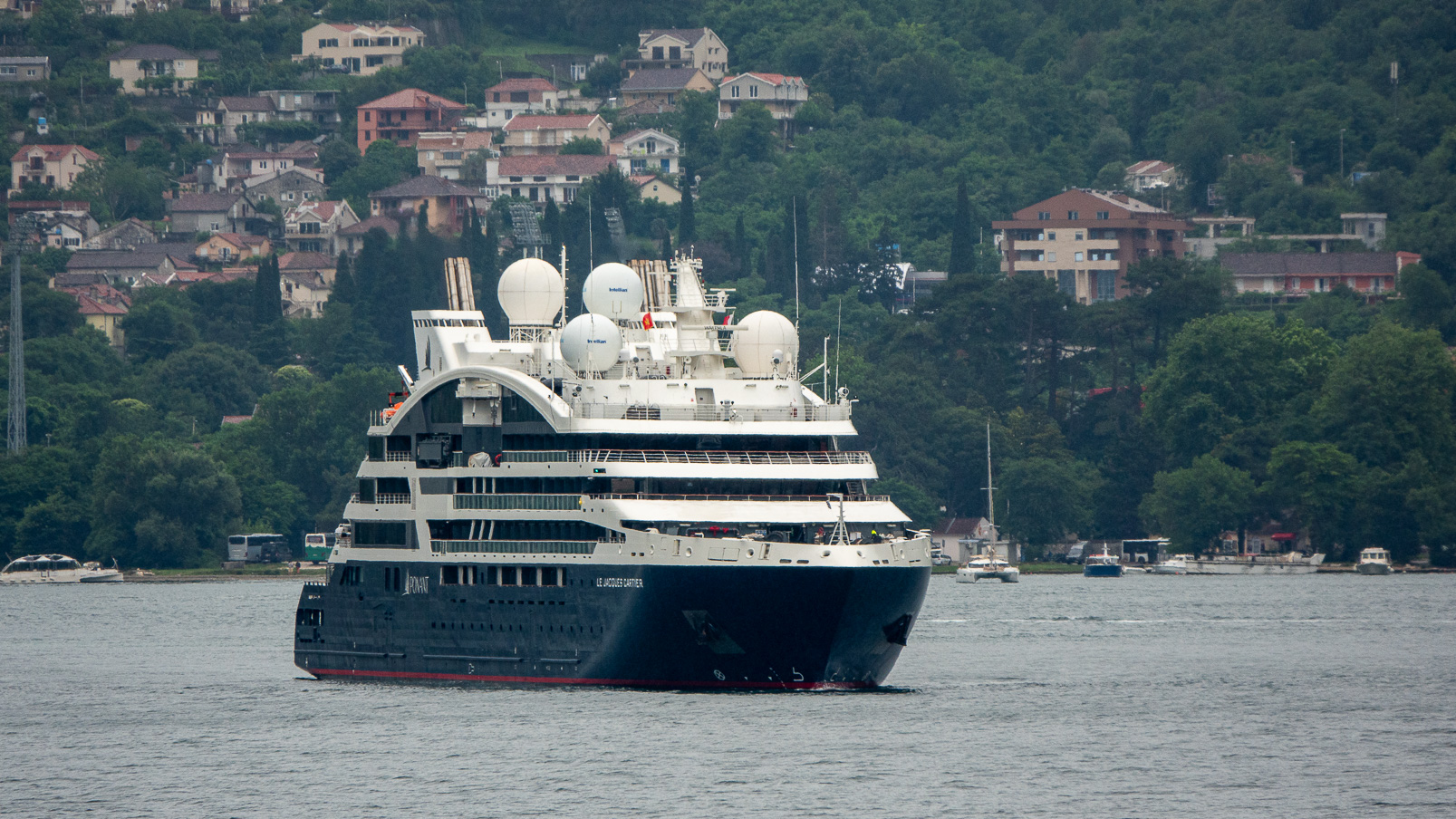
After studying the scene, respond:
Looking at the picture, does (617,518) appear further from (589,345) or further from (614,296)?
(614,296)

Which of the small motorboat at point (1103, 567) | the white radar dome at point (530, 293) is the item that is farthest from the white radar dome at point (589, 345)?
the small motorboat at point (1103, 567)

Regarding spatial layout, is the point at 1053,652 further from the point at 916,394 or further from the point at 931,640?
the point at 916,394

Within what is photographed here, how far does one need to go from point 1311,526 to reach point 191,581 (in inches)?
2740

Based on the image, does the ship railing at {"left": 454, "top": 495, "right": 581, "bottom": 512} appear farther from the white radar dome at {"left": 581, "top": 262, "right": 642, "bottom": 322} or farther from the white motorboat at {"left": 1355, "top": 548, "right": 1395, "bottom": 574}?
the white motorboat at {"left": 1355, "top": 548, "right": 1395, "bottom": 574}

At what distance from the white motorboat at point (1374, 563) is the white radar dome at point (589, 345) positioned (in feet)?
298

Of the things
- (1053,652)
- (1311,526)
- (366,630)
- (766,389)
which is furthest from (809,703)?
(1311,526)

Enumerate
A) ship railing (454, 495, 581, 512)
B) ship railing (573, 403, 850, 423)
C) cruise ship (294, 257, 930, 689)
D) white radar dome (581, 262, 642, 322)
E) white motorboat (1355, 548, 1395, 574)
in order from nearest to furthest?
cruise ship (294, 257, 930, 689), ship railing (454, 495, 581, 512), ship railing (573, 403, 850, 423), white radar dome (581, 262, 642, 322), white motorboat (1355, 548, 1395, 574)

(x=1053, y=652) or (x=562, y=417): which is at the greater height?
(x=562, y=417)

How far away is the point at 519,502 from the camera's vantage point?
72.1 metres

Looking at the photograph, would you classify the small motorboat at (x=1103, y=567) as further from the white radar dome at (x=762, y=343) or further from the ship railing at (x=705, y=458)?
the ship railing at (x=705, y=458)

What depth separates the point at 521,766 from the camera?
61.5m

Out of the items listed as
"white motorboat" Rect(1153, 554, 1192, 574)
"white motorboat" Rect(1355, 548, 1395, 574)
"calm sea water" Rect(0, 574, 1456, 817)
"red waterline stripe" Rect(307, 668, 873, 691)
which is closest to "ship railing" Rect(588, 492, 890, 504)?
"red waterline stripe" Rect(307, 668, 873, 691)

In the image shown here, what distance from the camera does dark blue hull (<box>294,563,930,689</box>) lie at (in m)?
67.6

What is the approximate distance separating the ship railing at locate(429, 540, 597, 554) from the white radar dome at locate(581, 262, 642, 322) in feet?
28.8
